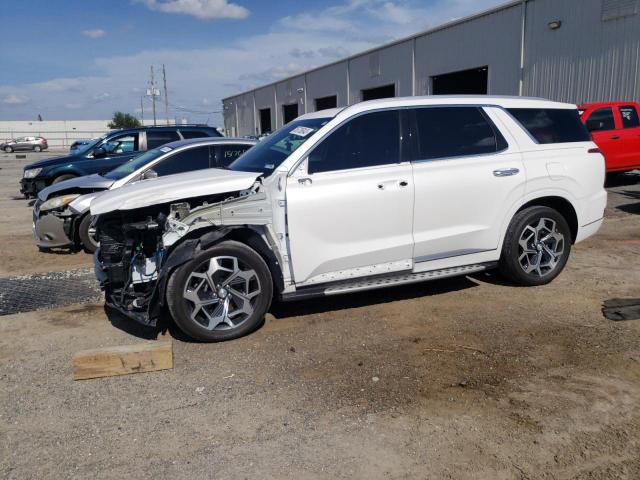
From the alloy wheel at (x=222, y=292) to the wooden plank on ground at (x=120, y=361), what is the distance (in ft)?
1.35

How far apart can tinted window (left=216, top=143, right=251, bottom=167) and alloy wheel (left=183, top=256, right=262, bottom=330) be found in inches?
146

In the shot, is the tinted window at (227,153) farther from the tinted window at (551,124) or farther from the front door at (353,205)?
the tinted window at (551,124)

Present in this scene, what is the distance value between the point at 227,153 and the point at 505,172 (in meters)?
4.18

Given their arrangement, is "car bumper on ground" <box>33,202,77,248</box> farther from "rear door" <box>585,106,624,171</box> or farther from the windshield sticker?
"rear door" <box>585,106,624,171</box>

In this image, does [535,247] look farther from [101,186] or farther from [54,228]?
[54,228]

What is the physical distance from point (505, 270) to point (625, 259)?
2276mm

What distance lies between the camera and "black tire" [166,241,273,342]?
432cm

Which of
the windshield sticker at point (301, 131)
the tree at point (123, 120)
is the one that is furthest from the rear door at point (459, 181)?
the tree at point (123, 120)

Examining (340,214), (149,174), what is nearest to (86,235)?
(149,174)

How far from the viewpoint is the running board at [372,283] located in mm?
4655

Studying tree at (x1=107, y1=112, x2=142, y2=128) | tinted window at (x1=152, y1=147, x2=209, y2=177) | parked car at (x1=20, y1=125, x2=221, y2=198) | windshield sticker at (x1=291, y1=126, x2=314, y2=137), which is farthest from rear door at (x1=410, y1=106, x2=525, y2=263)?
tree at (x1=107, y1=112, x2=142, y2=128)

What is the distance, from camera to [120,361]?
13.4ft

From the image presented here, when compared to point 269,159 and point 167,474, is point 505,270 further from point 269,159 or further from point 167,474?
point 167,474

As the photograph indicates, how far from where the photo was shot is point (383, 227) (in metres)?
4.77
